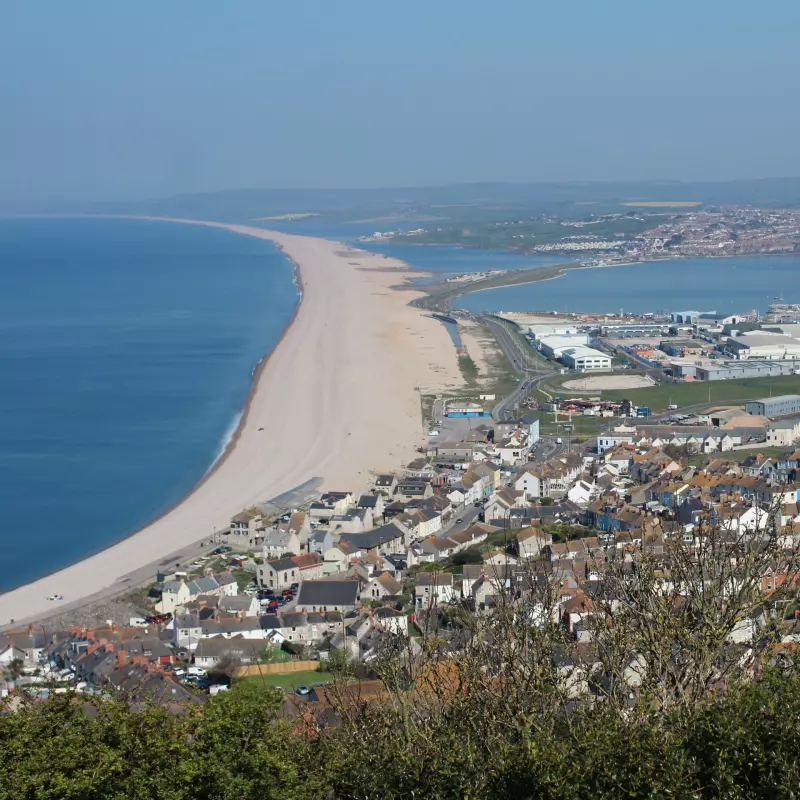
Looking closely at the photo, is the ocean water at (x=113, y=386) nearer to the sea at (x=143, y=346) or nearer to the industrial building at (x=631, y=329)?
the sea at (x=143, y=346)

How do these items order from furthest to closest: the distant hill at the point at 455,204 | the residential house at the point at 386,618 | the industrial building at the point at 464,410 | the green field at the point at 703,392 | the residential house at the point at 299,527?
the distant hill at the point at 455,204, the green field at the point at 703,392, the industrial building at the point at 464,410, the residential house at the point at 299,527, the residential house at the point at 386,618

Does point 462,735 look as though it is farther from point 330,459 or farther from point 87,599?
point 330,459

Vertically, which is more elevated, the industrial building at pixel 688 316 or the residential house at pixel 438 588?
the industrial building at pixel 688 316

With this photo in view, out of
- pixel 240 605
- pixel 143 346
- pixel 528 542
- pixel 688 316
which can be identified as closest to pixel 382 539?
pixel 528 542

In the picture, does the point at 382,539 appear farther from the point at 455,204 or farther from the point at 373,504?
the point at 455,204

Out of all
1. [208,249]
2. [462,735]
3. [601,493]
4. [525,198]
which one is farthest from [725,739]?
[525,198]

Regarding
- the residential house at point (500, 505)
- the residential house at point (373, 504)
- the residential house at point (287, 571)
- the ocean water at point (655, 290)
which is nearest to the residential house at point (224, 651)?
the residential house at point (287, 571)

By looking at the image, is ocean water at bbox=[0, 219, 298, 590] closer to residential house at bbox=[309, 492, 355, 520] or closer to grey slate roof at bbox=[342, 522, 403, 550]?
residential house at bbox=[309, 492, 355, 520]

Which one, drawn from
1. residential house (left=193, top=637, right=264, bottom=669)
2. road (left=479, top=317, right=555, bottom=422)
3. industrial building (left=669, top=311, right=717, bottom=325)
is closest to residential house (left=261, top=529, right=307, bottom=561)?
residential house (left=193, top=637, right=264, bottom=669)
